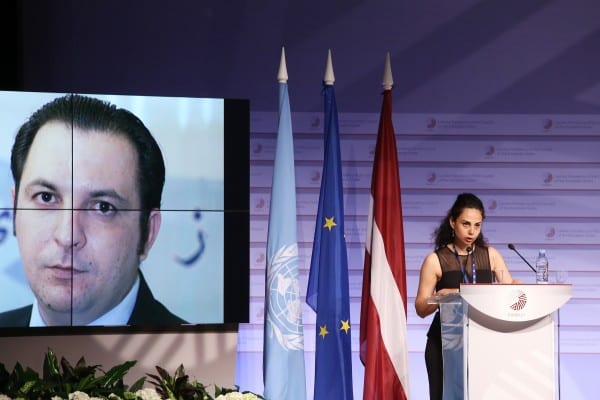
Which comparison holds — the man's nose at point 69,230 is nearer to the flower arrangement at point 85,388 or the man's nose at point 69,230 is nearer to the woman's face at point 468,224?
the woman's face at point 468,224

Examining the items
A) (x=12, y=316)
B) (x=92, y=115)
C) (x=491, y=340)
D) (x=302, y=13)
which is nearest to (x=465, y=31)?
(x=302, y=13)

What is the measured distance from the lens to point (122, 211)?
5.37 meters

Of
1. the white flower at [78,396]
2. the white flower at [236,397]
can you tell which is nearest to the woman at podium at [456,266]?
the white flower at [236,397]

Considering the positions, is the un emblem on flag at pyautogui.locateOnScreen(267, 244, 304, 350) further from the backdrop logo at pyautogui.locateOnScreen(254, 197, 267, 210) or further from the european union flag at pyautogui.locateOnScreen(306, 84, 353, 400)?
the backdrop logo at pyautogui.locateOnScreen(254, 197, 267, 210)

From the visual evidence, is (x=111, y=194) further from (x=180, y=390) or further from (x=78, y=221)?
(x=180, y=390)

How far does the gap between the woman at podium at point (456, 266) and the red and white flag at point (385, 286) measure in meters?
0.69

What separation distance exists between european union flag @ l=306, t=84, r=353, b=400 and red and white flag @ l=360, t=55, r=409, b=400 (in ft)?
0.42

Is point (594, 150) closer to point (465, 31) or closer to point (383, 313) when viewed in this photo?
point (465, 31)

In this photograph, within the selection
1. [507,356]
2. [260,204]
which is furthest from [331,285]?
[507,356]

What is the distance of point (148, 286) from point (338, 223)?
46.4 inches

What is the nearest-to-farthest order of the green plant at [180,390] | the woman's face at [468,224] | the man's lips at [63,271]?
the green plant at [180,390]
the woman's face at [468,224]
the man's lips at [63,271]

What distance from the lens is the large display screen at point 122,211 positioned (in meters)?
5.28

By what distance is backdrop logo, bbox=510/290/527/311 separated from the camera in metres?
3.87

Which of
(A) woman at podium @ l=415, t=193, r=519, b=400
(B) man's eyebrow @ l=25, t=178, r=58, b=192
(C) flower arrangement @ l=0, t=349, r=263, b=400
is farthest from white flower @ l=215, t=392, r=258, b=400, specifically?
(B) man's eyebrow @ l=25, t=178, r=58, b=192
